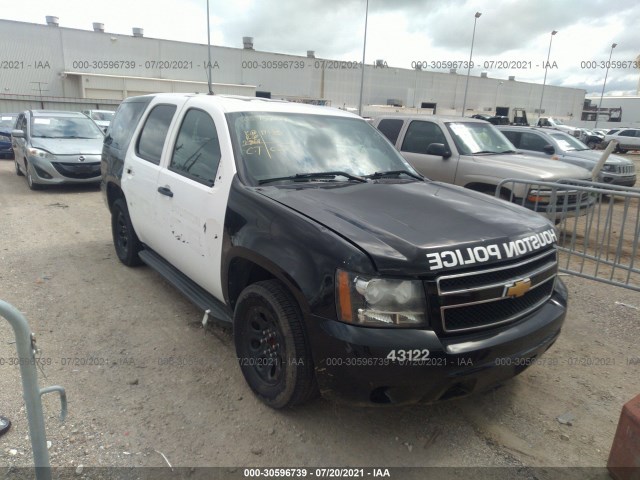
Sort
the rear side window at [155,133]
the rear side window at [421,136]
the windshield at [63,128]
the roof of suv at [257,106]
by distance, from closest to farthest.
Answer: the roof of suv at [257,106] < the rear side window at [155,133] < the rear side window at [421,136] < the windshield at [63,128]

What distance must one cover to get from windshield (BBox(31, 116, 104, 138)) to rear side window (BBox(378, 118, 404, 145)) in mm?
6970

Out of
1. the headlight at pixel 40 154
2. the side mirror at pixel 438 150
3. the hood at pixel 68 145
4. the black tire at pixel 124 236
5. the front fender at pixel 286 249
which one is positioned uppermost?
the side mirror at pixel 438 150

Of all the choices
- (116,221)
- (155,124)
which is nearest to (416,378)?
(155,124)

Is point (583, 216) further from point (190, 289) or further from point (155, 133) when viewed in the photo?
point (155, 133)

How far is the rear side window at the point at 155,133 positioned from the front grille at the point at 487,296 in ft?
9.64

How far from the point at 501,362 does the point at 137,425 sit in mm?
2136

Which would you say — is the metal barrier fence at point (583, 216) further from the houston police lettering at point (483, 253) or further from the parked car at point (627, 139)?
the parked car at point (627, 139)

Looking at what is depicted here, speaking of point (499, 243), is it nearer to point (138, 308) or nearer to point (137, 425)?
point (137, 425)

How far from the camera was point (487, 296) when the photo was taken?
2.38 meters

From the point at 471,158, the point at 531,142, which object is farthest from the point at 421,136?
the point at 531,142

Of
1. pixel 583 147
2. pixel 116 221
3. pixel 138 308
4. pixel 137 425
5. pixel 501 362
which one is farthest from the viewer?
pixel 583 147

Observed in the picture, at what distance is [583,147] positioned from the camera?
464 inches

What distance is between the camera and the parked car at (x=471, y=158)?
658cm

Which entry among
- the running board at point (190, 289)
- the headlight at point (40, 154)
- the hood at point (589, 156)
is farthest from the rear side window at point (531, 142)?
the headlight at point (40, 154)
